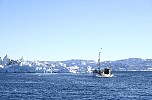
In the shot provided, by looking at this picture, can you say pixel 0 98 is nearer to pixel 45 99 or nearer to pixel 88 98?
pixel 45 99

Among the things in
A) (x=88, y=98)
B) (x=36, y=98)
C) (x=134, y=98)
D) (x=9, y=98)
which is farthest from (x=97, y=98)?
(x=9, y=98)

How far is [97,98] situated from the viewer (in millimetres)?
69188

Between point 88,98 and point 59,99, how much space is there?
542 cm

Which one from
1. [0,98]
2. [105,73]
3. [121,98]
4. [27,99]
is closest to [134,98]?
[121,98]

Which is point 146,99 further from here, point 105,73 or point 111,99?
point 105,73

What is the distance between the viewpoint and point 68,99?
66250mm

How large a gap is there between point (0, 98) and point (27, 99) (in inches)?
182

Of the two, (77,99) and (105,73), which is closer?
(77,99)

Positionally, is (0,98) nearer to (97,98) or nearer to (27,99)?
(27,99)

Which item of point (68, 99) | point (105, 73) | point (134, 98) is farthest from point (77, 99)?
point (105, 73)

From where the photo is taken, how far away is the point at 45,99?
66000 millimetres

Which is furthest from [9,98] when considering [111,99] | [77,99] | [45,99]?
[111,99]

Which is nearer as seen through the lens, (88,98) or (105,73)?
(88,98)

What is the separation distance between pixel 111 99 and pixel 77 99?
5995mm
